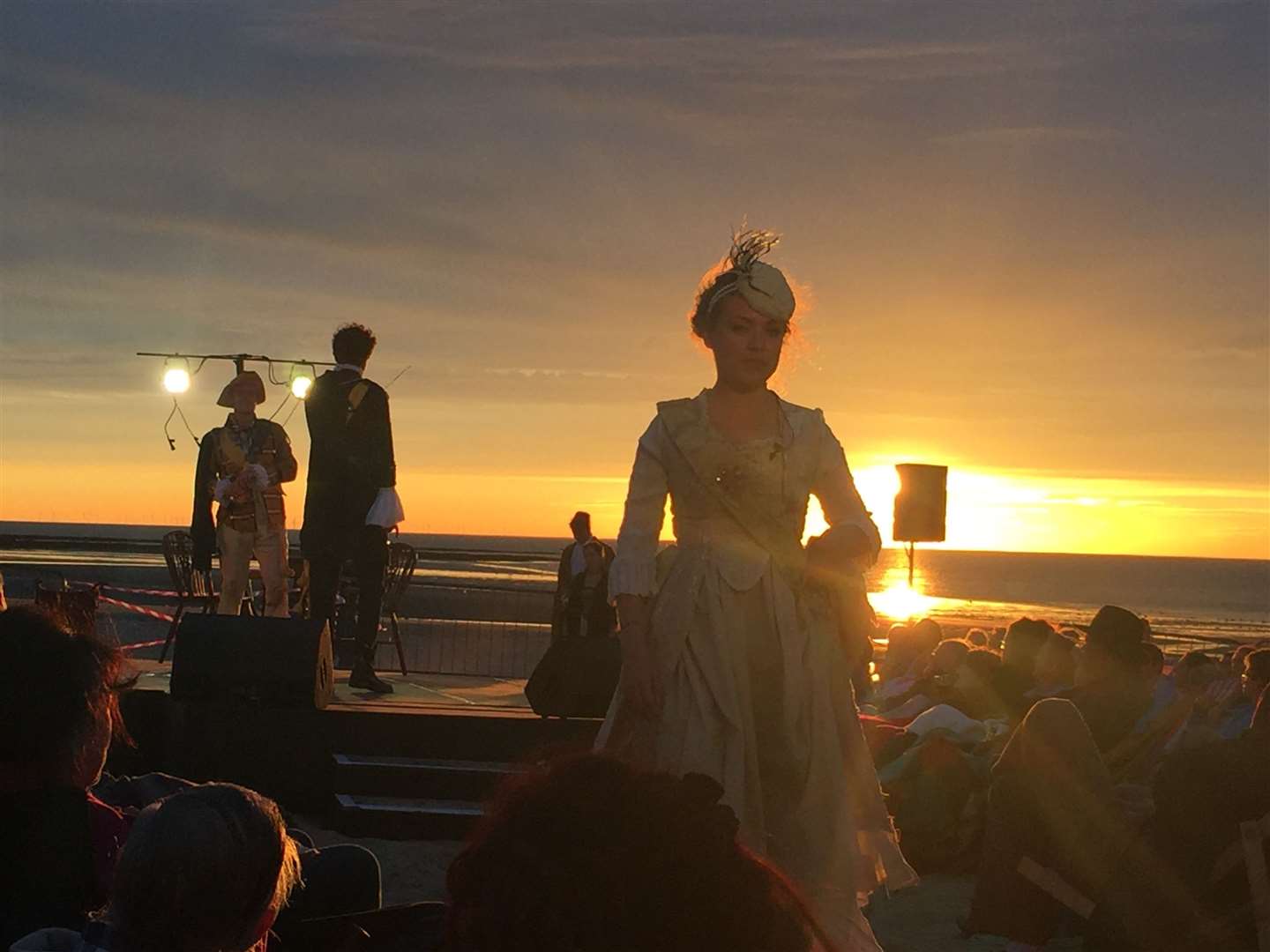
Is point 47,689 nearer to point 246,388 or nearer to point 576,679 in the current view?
point 576,679

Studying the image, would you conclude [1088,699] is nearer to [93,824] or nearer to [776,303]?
[776,303]

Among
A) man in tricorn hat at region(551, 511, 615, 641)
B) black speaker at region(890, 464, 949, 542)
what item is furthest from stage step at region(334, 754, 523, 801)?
man in tricorn hat at region(551, 511, 615, 641)

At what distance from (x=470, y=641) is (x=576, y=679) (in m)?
12.7

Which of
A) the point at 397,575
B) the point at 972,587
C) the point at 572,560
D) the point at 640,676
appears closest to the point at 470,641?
the point at 572,560

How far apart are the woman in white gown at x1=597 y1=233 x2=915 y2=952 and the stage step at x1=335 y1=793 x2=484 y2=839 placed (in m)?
3.04

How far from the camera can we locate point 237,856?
2043 mm

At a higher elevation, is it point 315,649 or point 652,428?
point 652,428

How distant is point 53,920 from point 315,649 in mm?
3997

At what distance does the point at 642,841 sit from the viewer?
1223mm

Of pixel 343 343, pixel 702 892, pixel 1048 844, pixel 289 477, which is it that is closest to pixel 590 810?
pixel 702 892

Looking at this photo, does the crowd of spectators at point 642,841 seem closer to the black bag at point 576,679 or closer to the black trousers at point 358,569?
the black bag at point 576,679

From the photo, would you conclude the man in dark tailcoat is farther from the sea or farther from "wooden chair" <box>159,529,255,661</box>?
the sea

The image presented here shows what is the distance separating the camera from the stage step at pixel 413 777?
658 cm

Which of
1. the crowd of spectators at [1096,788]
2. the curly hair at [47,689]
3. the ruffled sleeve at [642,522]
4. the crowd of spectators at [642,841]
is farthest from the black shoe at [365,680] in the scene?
the curly hair at [47,689]
